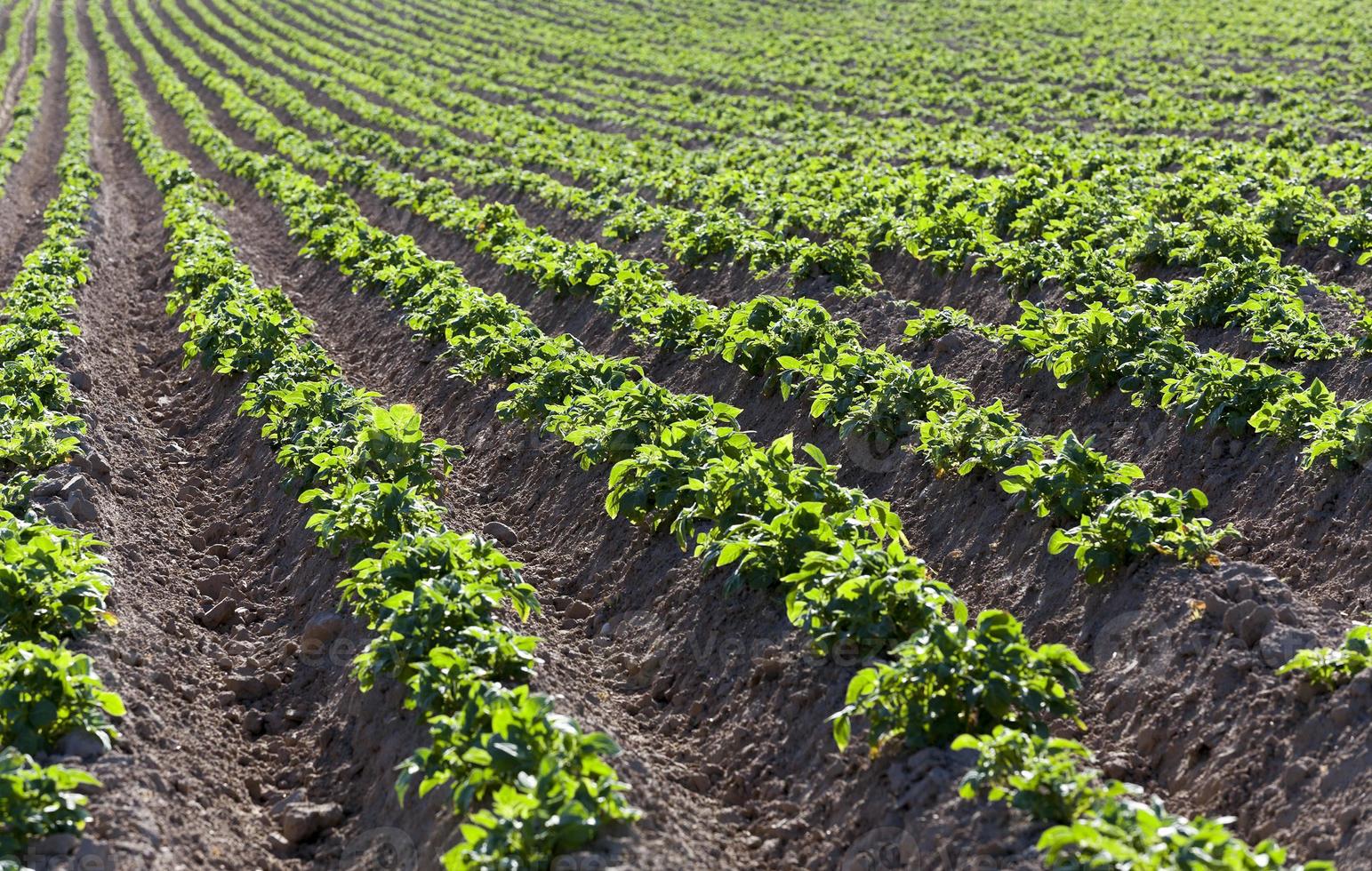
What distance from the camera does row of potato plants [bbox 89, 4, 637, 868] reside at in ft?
14.9

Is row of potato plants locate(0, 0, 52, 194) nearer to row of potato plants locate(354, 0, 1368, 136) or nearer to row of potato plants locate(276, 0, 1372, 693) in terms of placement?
row of potato plants locate(354, 0, 1368, 136)

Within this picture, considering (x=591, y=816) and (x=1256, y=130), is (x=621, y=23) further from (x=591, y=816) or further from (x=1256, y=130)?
(x=591, y=816)

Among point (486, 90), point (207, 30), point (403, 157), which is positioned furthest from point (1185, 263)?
point (207, 30)

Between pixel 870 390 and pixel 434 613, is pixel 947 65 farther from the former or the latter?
pixel 434 613

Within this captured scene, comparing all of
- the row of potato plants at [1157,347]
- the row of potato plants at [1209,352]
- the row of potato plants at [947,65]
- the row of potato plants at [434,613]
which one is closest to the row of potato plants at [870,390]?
the row of potato plants at [1157,347]

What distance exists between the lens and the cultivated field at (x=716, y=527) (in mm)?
5090

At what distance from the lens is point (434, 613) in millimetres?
5801

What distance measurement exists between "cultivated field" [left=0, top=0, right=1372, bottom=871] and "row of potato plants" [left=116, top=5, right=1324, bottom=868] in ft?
0.10

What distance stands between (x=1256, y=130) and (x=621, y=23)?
29.8 metres

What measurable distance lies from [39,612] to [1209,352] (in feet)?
24.4

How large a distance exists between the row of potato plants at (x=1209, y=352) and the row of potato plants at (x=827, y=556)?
7.89ft

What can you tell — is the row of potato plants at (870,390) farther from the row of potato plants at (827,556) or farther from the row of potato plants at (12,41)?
the row of potato plants at (12,41)

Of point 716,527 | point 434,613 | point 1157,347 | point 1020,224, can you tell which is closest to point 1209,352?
point 1157,347

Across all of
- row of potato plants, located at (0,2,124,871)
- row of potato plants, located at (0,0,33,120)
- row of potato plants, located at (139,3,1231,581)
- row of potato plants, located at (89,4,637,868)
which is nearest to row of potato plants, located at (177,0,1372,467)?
row of potato plants, located at (139,3,1231,581)
